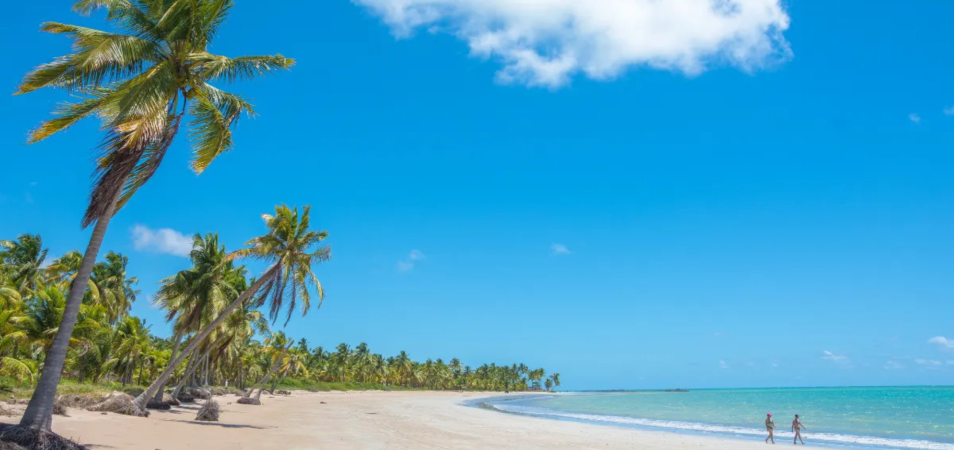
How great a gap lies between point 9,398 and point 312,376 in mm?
88388

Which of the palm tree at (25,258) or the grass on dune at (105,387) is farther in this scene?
the palm tree at (25,258)

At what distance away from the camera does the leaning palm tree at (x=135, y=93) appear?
Answer: 942cm

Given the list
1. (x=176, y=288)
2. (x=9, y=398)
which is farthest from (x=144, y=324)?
(x=9, y=398)

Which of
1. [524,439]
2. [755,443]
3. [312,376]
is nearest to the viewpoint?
[524,439]

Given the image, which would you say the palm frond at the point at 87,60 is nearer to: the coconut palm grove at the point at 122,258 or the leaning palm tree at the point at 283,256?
the coconut palm grove at the point at 122,258

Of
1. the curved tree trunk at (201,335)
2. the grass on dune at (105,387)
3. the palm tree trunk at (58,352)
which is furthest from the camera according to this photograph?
the grass on dune at (105,387)

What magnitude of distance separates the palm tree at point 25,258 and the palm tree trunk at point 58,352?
3575 centimetres

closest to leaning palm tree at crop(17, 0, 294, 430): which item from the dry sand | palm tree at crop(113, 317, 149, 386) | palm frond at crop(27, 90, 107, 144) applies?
palm frond at crop(27, 90, 107, 144)

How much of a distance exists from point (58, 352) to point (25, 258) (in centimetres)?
3990

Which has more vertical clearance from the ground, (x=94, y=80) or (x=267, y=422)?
(x=94, y=80)

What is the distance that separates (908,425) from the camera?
3681 cm

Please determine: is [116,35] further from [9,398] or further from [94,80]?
[9,398]

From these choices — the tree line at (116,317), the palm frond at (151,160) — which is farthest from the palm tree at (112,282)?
the palm frond at (151,160)

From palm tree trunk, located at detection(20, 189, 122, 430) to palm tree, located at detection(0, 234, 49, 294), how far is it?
35.8 metres
